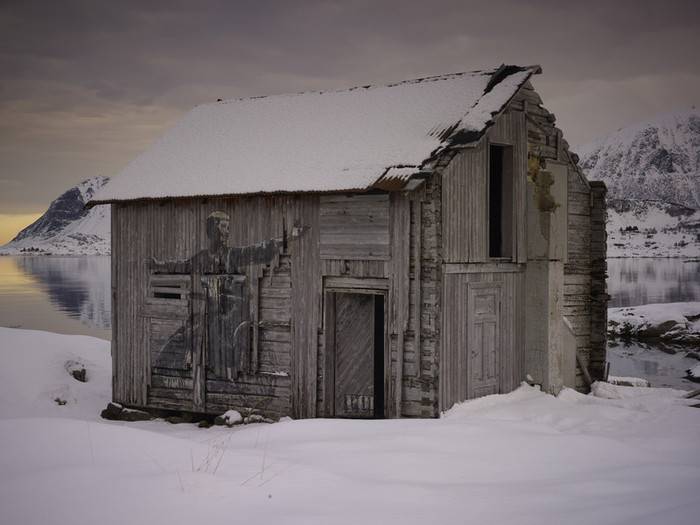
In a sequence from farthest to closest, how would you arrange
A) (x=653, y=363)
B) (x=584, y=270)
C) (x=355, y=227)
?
(x=653, y=363) < (x=584, y=270) < (x=355, y=227)

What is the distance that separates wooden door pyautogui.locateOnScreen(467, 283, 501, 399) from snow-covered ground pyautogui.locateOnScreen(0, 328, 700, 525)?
3063 mm

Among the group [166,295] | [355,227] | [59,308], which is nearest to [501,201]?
[355,227]

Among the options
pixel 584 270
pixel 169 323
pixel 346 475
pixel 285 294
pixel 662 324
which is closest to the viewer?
pixel 346 475

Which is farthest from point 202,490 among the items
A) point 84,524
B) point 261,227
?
point 261,227

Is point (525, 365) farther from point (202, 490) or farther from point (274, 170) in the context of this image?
point (202, 490)


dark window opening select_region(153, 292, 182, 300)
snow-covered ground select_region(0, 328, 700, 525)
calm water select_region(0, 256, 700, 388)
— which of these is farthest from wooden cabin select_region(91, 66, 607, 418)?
calm water select_region(0, 256, 700, 388)

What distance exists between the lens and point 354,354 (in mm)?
13039

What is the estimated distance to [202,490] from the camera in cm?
552

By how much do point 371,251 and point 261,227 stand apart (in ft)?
7.89

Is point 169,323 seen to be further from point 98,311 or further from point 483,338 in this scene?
point 98,311

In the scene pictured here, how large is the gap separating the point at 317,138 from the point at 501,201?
12.3 feet

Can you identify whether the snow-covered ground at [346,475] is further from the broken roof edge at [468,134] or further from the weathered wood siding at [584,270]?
the weathered wood siding at [584,270]

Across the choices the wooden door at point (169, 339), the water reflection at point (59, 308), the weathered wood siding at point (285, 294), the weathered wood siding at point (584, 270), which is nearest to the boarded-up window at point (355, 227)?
the weathered wood siding at point (285, 294)

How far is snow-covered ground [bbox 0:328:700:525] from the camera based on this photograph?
5.25 meters
